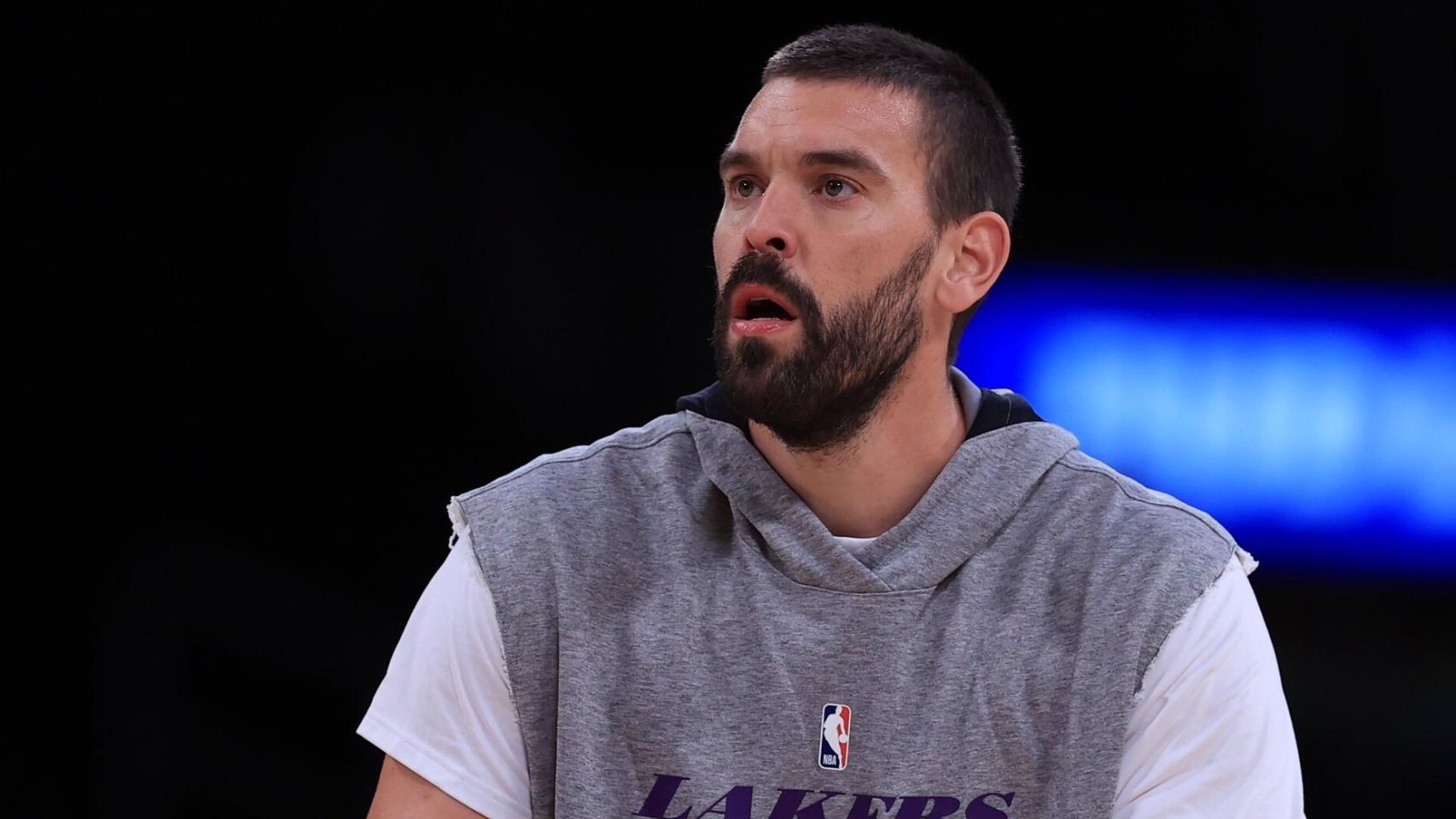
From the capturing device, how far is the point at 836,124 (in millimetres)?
1993

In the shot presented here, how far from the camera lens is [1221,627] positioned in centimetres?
184

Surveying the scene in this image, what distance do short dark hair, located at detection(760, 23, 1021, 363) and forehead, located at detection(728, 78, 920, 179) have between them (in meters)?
0.02

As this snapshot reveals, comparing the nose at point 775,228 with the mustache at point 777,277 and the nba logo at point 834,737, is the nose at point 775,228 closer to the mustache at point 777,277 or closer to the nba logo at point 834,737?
the mustache at point 777,277

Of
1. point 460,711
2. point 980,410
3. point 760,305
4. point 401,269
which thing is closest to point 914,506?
point 980,410

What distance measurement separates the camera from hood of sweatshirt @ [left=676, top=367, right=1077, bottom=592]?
76.6 inches

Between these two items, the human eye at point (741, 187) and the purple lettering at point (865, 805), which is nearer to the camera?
the purple lettering at point (865, 805)

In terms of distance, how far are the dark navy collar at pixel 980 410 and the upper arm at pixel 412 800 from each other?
1.95ft

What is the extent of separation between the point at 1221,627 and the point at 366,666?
6.16ft

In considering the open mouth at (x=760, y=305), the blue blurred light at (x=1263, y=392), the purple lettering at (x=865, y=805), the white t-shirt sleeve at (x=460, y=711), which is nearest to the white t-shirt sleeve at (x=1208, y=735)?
the purple lettering at (x=865, y=805)

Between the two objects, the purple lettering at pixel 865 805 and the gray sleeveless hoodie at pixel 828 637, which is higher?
the gray sleeveless hoodie at pixel 828 637

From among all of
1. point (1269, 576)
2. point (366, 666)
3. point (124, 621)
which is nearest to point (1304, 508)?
point (1269, 576)

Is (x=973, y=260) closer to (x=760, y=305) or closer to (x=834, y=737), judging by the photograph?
(x=760, y=305)

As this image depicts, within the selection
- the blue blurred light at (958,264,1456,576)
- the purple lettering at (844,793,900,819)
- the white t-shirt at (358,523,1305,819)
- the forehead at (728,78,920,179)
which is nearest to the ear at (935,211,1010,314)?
the forehead at (728,78,920,179)

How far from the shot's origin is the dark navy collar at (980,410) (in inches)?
82.8
